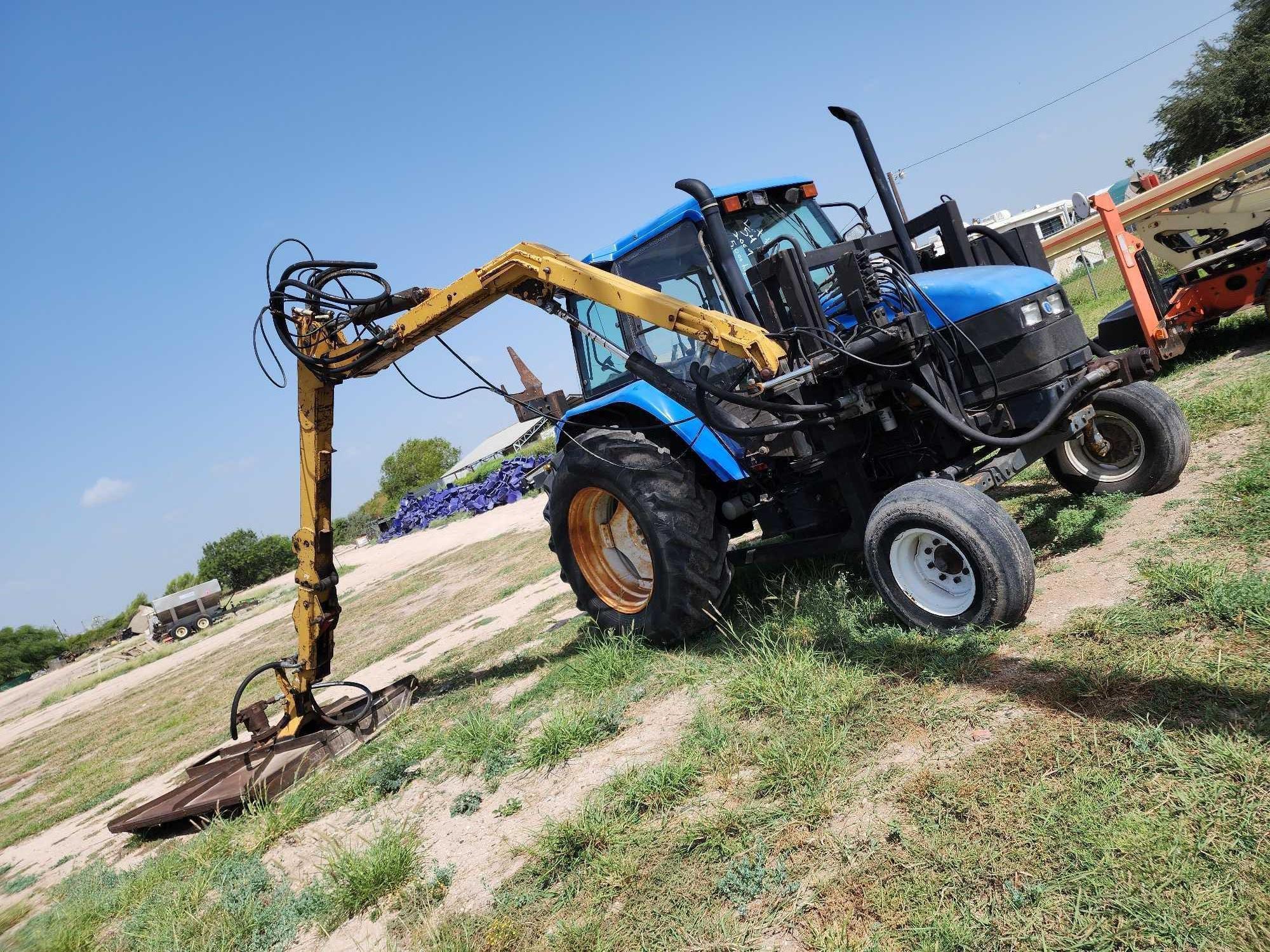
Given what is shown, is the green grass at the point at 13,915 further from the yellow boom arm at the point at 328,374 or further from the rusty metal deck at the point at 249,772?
the yellow boom arm at the point at 328,374

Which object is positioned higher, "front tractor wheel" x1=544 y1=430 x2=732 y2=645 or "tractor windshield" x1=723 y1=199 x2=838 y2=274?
"tractor windshield" x1=723 y1=199 x2=838 y2=274

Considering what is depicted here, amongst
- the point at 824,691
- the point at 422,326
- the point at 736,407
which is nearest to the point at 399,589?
the point at 422,326

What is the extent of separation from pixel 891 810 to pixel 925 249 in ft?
12.4

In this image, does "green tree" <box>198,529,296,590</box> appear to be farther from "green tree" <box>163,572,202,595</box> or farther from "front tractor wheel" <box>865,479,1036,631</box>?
"front tractor wheel" <box>865,479,1036,631</box>

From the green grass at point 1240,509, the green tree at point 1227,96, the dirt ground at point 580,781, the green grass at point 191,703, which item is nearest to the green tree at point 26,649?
the green grass at point 191,703

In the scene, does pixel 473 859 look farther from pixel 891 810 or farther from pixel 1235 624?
pixel 1235 624

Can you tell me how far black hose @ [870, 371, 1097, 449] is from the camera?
3.64 m

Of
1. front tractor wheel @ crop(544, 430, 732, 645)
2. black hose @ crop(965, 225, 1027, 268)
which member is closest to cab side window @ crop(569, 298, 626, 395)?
front tractor wheel @ crop(544, 430, 732, 645)

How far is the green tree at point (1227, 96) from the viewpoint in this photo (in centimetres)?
2797

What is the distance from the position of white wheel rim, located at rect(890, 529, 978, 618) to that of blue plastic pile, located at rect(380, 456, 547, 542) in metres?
21.9

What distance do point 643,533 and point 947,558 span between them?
71.1 inches

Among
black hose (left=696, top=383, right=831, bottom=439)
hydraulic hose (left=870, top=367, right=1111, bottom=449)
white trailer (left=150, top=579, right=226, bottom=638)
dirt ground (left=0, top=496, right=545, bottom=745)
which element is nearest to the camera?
hydraulic hose (left=870, top=367, right=1111, bottom=449)

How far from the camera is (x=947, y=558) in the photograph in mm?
3676

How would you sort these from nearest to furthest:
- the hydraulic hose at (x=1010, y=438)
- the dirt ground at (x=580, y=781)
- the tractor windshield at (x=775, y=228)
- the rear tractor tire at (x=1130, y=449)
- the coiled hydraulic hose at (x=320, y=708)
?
the dirt ground at (x=580, y=781)
the hydraulic hose at (x=1010, y=438)
the rear tractor tire at (x=1130, y=449)
the tractor windshield at (x=775, y=228)
the coiled hydraulic hose at (x=320, y=708)
